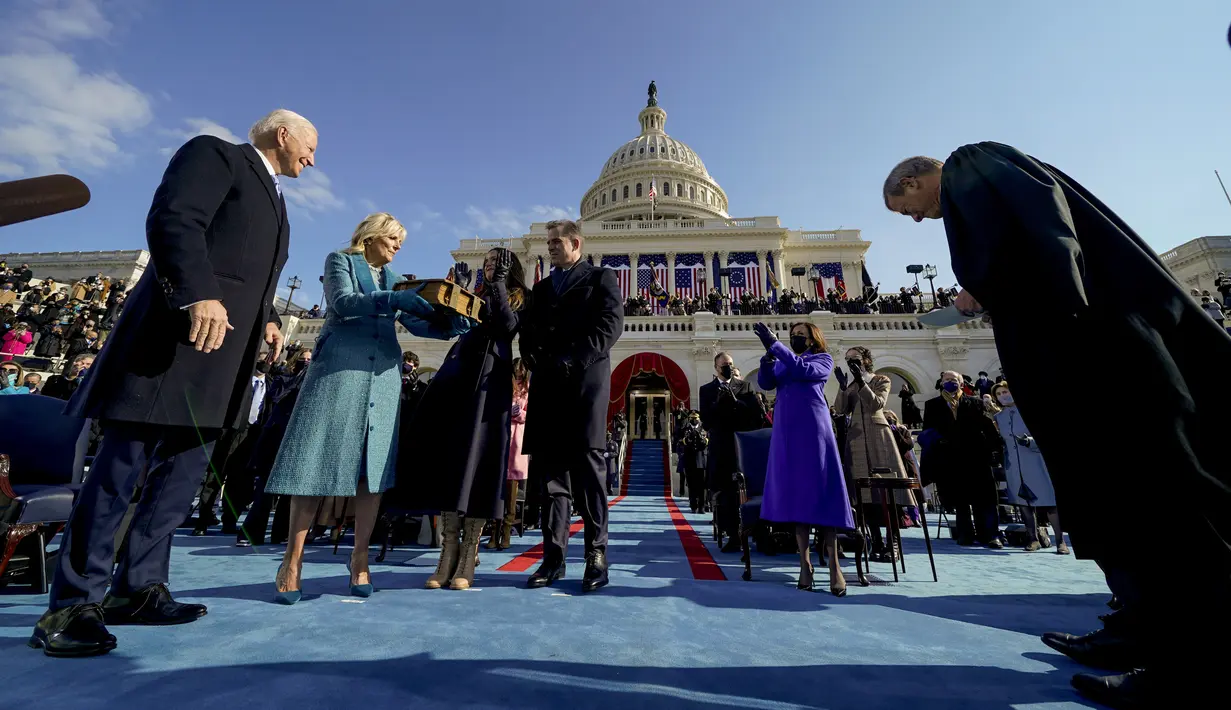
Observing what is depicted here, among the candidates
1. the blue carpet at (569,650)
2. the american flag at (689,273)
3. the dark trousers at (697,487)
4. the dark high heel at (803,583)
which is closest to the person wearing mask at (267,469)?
the blue carpet at (569,650)

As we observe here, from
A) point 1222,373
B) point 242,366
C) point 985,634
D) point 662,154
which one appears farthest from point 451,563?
point 662,154

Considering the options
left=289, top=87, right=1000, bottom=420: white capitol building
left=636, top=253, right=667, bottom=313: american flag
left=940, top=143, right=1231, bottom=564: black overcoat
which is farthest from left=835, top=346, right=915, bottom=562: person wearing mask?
left=636, top=253, right=667, bottom=313: american flag

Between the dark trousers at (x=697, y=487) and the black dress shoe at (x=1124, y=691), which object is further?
the dark trousers at (x=697, y=487)

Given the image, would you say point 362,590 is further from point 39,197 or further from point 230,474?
point 230,474

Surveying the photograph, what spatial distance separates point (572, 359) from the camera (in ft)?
10.4

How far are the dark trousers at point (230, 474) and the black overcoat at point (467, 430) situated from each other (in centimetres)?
387

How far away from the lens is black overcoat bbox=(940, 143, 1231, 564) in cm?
138

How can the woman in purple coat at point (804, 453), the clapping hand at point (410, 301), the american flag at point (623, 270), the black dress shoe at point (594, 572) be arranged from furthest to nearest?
the american flag at point (623, 270) < the woman in purple coat at point (804, 453) < the black dress shoe at point (594, 572) < the clapping hand at point (410, 301)

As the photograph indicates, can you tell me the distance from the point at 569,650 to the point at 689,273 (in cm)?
3766

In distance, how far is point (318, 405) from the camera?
264 centimetres

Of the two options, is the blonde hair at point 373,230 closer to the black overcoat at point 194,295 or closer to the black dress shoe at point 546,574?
the black overcoat at point 194,295

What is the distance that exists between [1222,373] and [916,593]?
92.0 inches

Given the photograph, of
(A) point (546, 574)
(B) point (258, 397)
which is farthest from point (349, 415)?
(B) point (258, 397)

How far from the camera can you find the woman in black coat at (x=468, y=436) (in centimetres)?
300
